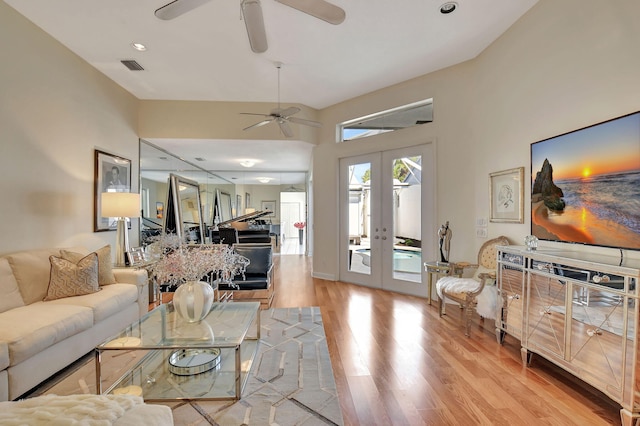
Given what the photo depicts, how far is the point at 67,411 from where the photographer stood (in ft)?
3.82

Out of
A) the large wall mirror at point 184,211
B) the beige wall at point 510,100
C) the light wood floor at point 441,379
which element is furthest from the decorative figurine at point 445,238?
the large wall mirror at point 184,211

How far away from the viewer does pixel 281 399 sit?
6.98 ft

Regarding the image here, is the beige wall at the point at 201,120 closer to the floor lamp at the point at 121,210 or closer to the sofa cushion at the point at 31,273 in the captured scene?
the floor lamp at the point at 121,210

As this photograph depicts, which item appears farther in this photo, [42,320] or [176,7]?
[42,320]

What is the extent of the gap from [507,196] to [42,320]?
4528mm

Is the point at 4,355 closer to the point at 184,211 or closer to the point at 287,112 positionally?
the point at 287,112

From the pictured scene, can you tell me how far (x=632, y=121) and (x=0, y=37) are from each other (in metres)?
5.27

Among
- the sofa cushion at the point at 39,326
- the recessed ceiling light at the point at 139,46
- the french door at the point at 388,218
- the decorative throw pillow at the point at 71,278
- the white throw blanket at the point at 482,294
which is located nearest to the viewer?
the sofa cushion at the point at 39,326

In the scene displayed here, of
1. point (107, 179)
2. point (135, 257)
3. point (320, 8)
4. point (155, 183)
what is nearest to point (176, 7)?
point (320, 8)

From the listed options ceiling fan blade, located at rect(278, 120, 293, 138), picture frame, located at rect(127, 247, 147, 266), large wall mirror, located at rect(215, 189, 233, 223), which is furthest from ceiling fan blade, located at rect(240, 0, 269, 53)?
large wall mirror, located at rect(215, 189, 233, 223)

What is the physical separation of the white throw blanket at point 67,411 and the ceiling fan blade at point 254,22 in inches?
90.0

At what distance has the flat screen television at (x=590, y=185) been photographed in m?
2.11

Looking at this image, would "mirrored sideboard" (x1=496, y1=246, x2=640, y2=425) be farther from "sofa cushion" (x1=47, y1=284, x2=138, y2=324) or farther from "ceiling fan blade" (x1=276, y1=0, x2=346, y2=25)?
"sofa cushion" (x1=47, y1=284, x2=138, y2=324)

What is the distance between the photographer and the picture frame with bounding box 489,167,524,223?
3.31 metres
